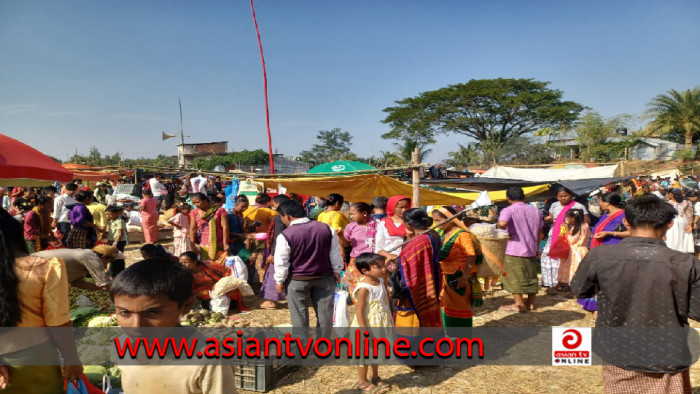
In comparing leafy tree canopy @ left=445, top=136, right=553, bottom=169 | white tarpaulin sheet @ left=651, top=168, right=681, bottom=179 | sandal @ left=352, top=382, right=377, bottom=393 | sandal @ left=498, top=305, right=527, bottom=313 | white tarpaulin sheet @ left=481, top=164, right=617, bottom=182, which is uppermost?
leafy tree canopy @ left=445, top=136, right=553, bottom=169

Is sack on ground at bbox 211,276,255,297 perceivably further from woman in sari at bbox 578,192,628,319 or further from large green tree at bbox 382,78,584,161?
large green tree at bbox 382,78,584,161

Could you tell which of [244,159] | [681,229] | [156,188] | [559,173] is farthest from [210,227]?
[244,159]

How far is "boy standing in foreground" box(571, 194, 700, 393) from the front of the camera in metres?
2.31

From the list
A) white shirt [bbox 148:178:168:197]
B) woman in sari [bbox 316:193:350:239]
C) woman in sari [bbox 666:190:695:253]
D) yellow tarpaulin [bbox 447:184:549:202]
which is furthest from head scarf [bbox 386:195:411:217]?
white shirt [bbox 148:178:168:197]

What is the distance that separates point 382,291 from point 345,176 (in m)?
2.85

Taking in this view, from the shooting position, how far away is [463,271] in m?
4.32

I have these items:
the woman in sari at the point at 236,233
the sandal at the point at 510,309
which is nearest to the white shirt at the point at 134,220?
the woman in sari at the point at 236,233

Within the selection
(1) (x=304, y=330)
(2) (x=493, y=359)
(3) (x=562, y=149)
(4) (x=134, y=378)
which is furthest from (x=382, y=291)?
(3) (x=562, y=149)

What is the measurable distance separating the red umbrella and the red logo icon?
510cm

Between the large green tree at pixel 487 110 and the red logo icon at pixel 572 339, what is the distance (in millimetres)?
33467

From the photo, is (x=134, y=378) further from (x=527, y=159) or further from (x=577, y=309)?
(x=527, y=159)

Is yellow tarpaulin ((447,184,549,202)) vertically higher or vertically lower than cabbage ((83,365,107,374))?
higher

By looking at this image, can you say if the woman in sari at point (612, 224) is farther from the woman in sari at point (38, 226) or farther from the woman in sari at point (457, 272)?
the woman in sari at point (38, 226)

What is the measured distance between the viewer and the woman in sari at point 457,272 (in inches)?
170
